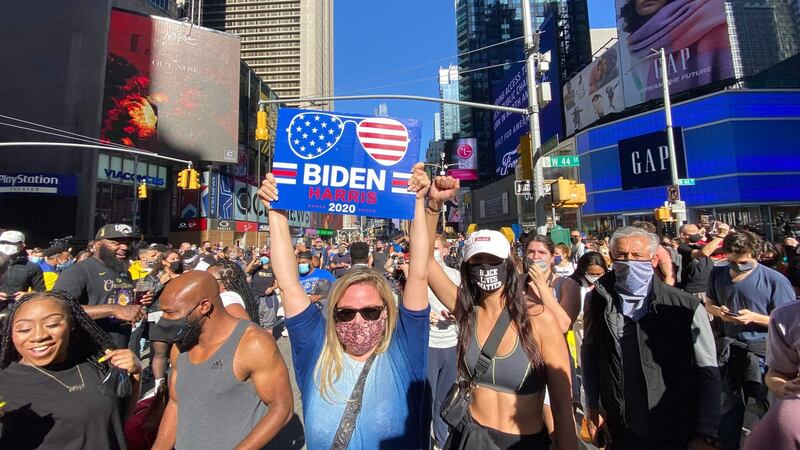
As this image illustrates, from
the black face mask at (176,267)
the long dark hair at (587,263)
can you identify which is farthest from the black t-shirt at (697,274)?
the black face mask at (176,267)

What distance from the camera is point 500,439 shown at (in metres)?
2.40

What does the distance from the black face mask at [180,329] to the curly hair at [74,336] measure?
386 millimetres

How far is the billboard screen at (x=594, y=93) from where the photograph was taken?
145 feet

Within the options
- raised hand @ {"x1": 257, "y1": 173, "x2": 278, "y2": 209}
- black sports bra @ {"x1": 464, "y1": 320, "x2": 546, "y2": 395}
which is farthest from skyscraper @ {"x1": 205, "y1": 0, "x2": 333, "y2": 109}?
black sports bra @ {"x1": 464, "y1": 320, "x2": 546, "y2": 395}

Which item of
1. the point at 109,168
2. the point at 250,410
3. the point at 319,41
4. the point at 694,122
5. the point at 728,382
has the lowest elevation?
the point at 728,382

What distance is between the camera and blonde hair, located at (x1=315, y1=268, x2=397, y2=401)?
210cm

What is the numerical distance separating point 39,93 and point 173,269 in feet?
136

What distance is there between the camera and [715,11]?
3331 cm

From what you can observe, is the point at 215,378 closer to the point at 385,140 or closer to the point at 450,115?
the point at 385,140

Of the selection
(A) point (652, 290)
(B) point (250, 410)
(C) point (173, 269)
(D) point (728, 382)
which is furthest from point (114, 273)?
(D) point (728, 382)

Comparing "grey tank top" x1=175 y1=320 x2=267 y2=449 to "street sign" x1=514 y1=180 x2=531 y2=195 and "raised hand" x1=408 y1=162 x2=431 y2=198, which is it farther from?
"street sign" x1=514 y1=180 x2=531 y2=195

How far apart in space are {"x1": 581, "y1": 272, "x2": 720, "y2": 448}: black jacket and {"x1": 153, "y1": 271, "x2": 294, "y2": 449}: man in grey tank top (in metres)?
2.08

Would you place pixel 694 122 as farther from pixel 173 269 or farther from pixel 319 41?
pixel 319 41

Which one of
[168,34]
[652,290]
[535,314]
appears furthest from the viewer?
[168,34]
